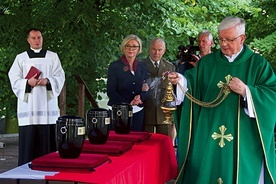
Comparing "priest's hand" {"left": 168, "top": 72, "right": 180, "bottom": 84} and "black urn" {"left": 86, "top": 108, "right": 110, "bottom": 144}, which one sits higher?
"priest's hand" {"left": 168, "top": 72, "right": 180, "bottom": 84}

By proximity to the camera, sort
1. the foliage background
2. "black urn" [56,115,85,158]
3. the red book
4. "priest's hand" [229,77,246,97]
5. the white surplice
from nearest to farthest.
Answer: "black urn" [56,115,85,158], "priest's hand" [229,77,246,97], the red book, the white surplice, the foliage background

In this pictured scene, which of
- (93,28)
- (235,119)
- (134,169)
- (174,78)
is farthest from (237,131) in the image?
(93,28)

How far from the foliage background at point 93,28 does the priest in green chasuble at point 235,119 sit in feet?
14.0

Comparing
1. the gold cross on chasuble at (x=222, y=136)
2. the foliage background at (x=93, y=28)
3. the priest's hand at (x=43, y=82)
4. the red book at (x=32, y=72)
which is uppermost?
the foliage background at (x=93, y=28)

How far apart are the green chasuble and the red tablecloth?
253 millimetres

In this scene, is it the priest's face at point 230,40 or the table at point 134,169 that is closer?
the table at point 134,169

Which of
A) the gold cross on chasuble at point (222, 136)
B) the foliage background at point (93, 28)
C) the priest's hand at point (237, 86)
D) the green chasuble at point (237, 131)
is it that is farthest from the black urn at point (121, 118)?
the foliage background at point (93, 28)

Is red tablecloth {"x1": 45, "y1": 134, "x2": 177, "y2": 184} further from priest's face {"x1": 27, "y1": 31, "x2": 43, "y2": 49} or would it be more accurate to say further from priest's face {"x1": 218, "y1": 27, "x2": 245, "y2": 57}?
priest's face {"x1": 27, "y1": 31, "x2": 43, "y2": 49}

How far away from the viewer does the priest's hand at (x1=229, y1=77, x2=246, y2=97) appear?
4.24 m

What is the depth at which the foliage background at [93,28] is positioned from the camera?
8.74m

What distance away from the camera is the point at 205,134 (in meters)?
4.57

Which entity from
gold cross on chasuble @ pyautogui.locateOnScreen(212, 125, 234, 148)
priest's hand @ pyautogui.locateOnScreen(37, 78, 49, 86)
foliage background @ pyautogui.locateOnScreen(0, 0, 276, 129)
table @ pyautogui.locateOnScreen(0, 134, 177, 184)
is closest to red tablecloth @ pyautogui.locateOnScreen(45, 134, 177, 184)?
table @ pyautogui.locateOnScreen(0, 134, 177, 184)

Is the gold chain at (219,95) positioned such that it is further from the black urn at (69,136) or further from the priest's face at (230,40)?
the black urn at (69,136)

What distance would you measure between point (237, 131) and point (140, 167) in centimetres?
110
